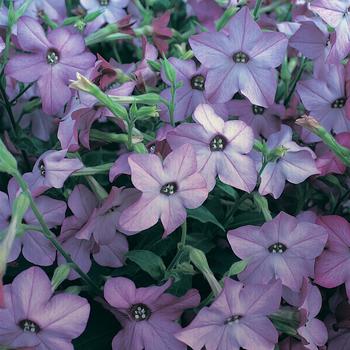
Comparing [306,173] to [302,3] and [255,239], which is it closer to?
[255,239]

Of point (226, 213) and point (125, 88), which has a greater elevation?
point (125, 88)

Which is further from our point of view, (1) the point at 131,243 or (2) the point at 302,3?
(2) the point at 302,3

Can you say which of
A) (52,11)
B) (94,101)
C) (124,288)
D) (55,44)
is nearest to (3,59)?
(55,44)

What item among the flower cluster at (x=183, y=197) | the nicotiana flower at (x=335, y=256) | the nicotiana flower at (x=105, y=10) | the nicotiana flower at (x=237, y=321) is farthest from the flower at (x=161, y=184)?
the nicotiana flower at (x=105, y=10)

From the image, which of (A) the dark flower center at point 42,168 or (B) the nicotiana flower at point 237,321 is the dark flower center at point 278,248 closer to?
(B) the nicotiana flower at point 237,321

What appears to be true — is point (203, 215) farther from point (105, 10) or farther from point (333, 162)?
point (105, 10)

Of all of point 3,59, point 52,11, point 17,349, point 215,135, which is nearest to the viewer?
point 17,349

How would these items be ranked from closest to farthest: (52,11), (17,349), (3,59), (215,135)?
1. (17,349)
2. (215,135)
3. (3,59)
4. (52,11)
